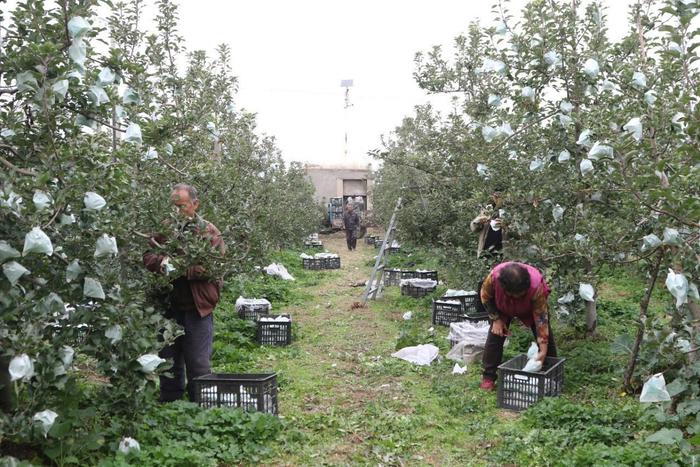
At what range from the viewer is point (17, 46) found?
329cm

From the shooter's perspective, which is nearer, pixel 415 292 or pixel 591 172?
pixel 591 172

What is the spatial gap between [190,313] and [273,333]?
308 cm

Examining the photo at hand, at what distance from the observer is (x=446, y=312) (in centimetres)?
891

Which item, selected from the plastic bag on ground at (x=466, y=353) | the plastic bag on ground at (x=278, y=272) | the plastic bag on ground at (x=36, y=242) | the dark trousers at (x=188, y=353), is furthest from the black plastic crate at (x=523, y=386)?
the plastic bag on ground at (x=278, y=272)

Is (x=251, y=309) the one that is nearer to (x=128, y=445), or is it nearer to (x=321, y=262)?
(x=128, y=445)

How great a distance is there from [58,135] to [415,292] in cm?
846

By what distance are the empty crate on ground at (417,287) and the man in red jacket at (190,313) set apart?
6554 millimetres

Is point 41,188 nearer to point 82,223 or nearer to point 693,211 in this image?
point 82,223

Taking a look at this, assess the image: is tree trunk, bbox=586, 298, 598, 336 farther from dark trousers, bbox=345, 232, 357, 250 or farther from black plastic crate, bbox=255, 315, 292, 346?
dark trousers, bbox=345, 232, 357, 250

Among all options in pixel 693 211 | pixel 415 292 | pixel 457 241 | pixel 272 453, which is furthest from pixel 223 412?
pixel 415 292

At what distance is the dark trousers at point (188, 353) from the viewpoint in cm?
495

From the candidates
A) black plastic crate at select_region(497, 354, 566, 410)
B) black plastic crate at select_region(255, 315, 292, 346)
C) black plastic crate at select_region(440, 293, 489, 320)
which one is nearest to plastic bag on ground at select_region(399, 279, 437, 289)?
black plastic crate at select_region(440, 293, 489, 320)

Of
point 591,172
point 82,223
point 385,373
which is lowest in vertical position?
point 385,373

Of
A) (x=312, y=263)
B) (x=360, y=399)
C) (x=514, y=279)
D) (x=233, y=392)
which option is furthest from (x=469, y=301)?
(x=312, y=263)
